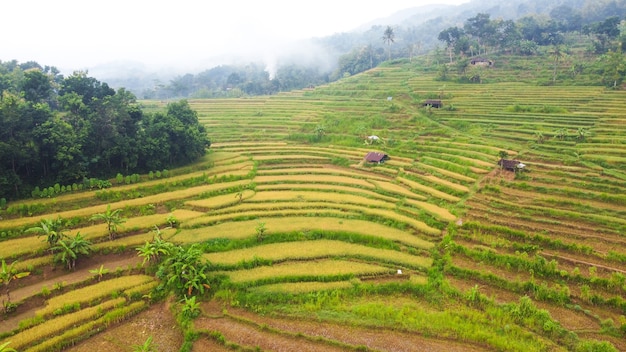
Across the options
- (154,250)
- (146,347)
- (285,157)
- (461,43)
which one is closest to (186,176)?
(285,157)

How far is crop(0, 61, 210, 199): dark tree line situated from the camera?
23250mm

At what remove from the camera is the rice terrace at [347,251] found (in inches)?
578

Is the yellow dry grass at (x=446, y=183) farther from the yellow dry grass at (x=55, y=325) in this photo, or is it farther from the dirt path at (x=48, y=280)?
the yellow dry grass at (x=55, y=325)

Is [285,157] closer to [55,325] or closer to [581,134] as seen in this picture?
[55,325]

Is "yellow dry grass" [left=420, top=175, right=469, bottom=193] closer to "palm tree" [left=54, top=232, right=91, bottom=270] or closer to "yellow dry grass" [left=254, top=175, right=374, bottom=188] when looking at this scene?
"yellow dry grass" [left=254, top=175, right=374, bottom=188]

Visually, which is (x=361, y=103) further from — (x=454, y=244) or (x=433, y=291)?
(x=433, y=291)

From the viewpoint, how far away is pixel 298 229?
21641mm

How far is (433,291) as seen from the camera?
17.0 metres

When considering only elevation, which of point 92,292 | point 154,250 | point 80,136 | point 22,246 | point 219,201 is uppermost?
point 80,136

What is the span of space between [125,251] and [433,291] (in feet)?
53.5

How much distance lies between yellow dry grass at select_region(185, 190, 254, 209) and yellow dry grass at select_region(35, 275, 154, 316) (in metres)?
7.62

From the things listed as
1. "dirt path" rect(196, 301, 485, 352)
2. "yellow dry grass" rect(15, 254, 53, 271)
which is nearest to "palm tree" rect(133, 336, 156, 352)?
"dirt path" rect(196, 301, 485, 352)

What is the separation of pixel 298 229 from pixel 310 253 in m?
2.47

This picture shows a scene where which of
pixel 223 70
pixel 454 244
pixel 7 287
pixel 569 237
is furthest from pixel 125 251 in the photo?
pixel 223 70
